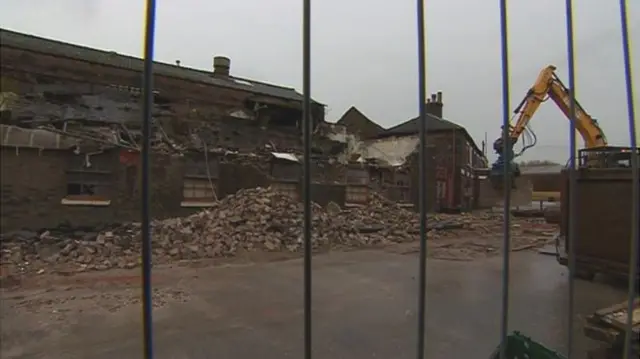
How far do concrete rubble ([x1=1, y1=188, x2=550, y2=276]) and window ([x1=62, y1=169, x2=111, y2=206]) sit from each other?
28.4 inches

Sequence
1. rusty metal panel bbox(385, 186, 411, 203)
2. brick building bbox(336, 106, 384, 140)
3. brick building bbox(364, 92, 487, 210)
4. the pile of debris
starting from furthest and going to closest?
brick building bbox(336, 106, 384, 140)
brick building bbox(364, 92, 487, 210)
rusty metal panel bbox(385, 186, 411, 203)
the pile of debris

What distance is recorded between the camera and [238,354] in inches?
138

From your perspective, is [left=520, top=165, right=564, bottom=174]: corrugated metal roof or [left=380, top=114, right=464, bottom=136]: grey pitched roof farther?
[left=520, top=165, right=564, bottom=174]: corrugated metal roof

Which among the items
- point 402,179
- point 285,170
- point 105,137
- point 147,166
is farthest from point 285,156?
point 147,166

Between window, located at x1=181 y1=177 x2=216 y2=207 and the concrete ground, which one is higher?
window, located at x1=181 y1=177 x2=216 y2=207

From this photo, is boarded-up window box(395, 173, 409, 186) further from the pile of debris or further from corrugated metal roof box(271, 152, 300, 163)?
corrugated metal roof box(271, 152, 300, 163)

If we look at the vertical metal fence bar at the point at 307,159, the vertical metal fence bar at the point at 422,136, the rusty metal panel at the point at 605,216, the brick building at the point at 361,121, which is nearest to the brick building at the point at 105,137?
the rusty metal panel at the point at 605,216

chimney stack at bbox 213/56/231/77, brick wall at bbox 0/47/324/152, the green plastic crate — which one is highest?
chimney stack at bbox 213/56/231/77

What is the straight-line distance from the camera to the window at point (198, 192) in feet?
39.4

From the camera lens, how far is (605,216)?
18.9 ft

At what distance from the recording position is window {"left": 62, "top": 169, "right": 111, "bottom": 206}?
33.8 ft

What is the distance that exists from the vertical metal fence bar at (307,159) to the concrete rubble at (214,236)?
6075 mm

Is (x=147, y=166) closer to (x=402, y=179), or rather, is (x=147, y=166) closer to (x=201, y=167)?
(x=201, y=167)

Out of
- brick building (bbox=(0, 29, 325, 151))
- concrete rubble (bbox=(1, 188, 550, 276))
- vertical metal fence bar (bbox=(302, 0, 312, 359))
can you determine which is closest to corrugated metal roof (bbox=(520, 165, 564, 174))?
concrete rubble (bbox=(1, 188, 550, 276))
